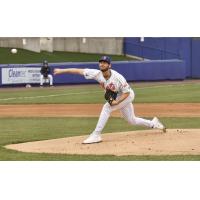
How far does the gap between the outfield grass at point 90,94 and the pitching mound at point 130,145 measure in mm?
7405

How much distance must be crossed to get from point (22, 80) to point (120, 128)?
451 inches

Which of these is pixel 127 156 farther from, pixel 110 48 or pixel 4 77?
pixel 4 77

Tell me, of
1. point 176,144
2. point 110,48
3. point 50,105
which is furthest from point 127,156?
point 50,105

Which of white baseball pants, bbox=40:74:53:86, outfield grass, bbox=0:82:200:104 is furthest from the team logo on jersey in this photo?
white baseball pants, bbox=40:74:53:86

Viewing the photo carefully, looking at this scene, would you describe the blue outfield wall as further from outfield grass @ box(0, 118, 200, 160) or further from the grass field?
outfield grass @ box(0, 118, 200, 160)

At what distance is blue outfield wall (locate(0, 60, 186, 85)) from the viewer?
19.4m

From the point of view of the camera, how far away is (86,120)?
1233 centimetres

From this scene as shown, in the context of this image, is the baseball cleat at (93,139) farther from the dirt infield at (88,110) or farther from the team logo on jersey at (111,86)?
the dirt infield at (88,110)

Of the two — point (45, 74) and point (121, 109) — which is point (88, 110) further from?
point (45, 74)

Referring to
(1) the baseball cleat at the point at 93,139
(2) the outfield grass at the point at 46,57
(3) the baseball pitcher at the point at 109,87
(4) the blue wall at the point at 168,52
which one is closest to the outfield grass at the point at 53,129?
(1) the baseball cleat at the point at 93,139

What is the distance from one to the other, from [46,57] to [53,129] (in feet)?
25.4

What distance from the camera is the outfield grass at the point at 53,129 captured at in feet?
Answer: 24.7

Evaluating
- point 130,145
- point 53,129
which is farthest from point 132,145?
point 53,129

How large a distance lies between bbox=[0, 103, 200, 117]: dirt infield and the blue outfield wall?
272 cm
